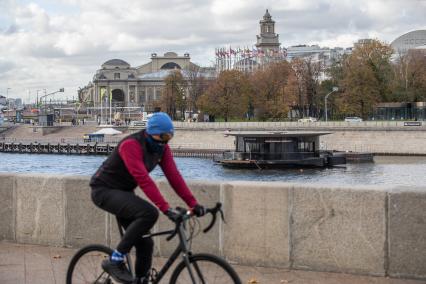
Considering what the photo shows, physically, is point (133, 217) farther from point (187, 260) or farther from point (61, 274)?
point (61, 274)

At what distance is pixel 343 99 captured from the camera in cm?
9656

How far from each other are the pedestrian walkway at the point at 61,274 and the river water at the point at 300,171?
4075 cm

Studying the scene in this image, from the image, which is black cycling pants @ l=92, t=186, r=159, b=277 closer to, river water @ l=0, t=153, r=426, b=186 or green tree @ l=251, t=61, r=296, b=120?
river water @ l=0, t=153, r=426, b=186

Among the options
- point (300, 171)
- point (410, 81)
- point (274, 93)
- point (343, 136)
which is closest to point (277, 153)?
point (300, 171)

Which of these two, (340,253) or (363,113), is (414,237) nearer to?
(340,253)

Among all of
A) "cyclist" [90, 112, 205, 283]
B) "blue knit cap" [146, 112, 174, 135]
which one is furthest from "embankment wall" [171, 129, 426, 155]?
"blue knit cap" [146, 112, 174, 135]

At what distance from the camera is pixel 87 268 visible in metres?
6.96

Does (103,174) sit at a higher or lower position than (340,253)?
higher

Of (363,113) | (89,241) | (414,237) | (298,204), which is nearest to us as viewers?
(414,237)

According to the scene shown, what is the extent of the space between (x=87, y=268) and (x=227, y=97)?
99960 mm

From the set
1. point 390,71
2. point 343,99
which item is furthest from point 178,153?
point 390,71

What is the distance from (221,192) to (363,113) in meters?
92.6

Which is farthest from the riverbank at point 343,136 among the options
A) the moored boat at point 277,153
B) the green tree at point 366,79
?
the moored boat at point 277,153

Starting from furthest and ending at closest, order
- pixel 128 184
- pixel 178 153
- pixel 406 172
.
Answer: pixel 178 153 < pixel 406 172 < pixel 128 184
